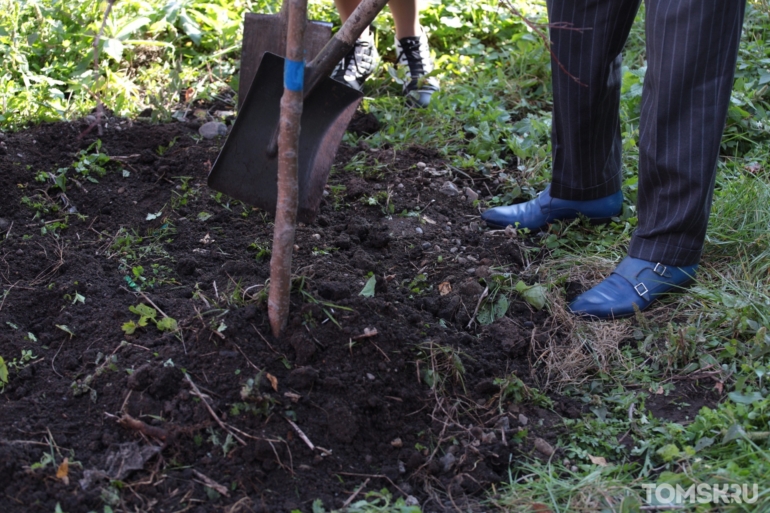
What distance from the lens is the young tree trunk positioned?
4.82 feet

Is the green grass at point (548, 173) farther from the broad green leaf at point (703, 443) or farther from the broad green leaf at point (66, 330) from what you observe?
the broad green leaf at point (66, 330)

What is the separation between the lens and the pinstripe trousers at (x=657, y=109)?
1.92m

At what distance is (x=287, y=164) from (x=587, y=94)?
1.26 metres

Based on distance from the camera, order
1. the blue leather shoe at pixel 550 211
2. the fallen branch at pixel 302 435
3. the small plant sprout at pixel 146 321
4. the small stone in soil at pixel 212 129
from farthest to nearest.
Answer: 1. the small stone in soil at pixel 212 129
2. the blue leather shoe at pixel 550 211
3. the small plant sprout at pixel 146 321
4. the fallen branch at pixel 302 435

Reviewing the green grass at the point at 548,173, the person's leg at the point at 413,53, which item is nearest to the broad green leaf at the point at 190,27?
the green grass at the point at 548,173

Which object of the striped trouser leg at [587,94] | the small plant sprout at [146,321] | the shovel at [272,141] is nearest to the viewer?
the small plant sprout at [146,321]

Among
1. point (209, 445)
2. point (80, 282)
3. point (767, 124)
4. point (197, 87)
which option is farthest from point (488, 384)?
Result: point (197, 87)

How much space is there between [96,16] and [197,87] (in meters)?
0.77

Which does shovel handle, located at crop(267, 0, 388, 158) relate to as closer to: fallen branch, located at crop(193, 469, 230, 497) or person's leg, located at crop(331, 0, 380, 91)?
fallen branch, located at crop(193, 469, 230, 497)

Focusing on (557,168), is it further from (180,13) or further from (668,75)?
(180,13)

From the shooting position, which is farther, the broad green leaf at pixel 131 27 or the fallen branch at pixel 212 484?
the broad green leaf at pixel 131 27

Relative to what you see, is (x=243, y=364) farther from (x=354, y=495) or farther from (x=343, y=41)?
(x=343, y=41)

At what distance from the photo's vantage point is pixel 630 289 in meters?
2.17

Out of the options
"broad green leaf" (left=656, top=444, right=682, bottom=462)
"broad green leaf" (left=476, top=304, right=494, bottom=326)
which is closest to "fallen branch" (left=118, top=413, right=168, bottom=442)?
"broad green leaf" (left=476, top=304, right=494, bottom=326)
